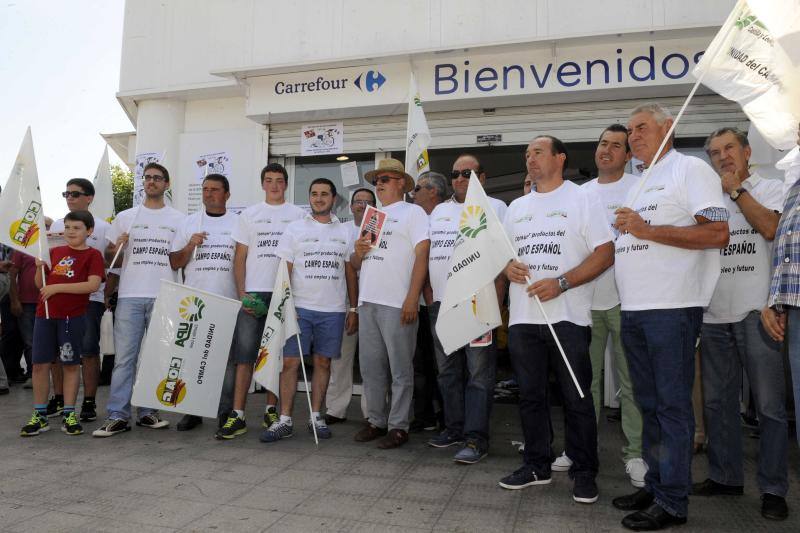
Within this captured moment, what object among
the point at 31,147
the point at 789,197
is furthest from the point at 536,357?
the point at 31,147

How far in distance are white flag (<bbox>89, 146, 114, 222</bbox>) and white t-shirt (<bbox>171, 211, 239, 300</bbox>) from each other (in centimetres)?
172

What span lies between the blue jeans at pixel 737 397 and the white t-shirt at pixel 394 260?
203 cm

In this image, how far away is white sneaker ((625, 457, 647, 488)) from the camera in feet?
11.1

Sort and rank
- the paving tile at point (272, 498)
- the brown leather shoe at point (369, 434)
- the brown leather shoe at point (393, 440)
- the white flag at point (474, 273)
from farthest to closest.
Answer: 1. the brown leather shoe at point (369, 434)
2. the brown leather shoe at point (393, 440)
3. the white flag at point (474, 273)
4. the paving tile at point (272, 498)

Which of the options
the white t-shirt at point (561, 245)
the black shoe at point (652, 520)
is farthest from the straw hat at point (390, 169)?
the black shoe at point (652, 520)

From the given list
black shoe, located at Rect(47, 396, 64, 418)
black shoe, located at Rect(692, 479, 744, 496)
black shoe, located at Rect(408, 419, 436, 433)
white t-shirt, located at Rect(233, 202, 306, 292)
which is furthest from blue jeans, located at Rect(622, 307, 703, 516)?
black shoe, located at Rect(47, 396, 64, 418)

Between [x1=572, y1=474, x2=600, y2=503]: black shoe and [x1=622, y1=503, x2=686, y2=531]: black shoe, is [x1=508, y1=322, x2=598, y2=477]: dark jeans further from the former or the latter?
[x1=622, y1=503, x2=686, y2=531]: black shoe

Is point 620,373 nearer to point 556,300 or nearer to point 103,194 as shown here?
point 556,300

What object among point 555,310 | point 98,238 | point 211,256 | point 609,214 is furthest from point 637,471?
point 98,238

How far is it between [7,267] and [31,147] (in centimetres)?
223

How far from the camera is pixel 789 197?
2797 mm

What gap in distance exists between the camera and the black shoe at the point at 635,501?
301cm

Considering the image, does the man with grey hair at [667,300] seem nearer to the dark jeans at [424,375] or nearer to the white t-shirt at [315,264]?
the dark jeans at [424,375]

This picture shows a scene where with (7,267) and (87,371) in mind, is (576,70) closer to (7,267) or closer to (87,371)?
(87,371)
